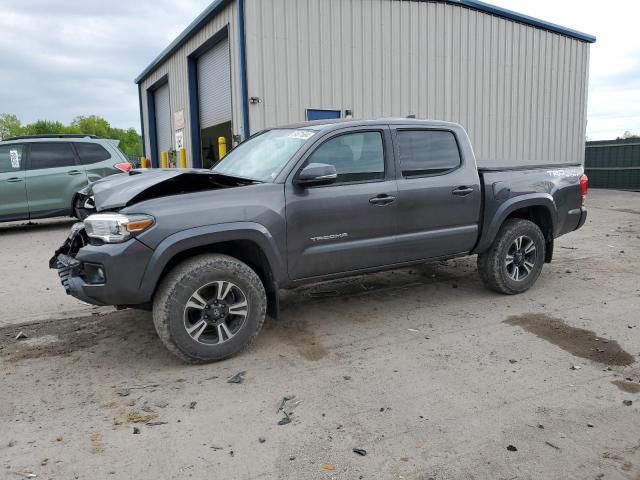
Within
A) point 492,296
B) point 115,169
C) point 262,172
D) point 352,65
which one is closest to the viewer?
point 262,172

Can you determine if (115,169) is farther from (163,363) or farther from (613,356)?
(613,356)

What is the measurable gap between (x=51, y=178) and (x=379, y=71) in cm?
757

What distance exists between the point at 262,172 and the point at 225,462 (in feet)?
7.92

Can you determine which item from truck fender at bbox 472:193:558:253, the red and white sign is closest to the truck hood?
truck fender at bbox 472:193:558:253

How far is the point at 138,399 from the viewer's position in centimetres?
336

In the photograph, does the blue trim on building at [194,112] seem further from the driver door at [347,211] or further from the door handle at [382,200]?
the door handle at [382,200]

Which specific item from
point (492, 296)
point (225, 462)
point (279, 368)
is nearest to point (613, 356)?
point (492, 296)

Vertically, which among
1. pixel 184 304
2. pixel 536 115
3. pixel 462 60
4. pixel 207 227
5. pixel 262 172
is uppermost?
pixel 462 60

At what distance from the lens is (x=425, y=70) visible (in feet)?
43.0

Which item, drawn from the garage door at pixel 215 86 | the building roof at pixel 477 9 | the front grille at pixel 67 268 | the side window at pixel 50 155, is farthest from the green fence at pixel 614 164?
the front grille at pixel 67 268

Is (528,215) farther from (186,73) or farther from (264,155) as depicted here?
(186,73)

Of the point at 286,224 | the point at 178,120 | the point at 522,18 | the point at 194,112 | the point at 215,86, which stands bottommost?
the point at 286,224

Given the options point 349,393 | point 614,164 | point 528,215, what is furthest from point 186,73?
point 614,164

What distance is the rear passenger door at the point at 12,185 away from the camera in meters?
9.89
